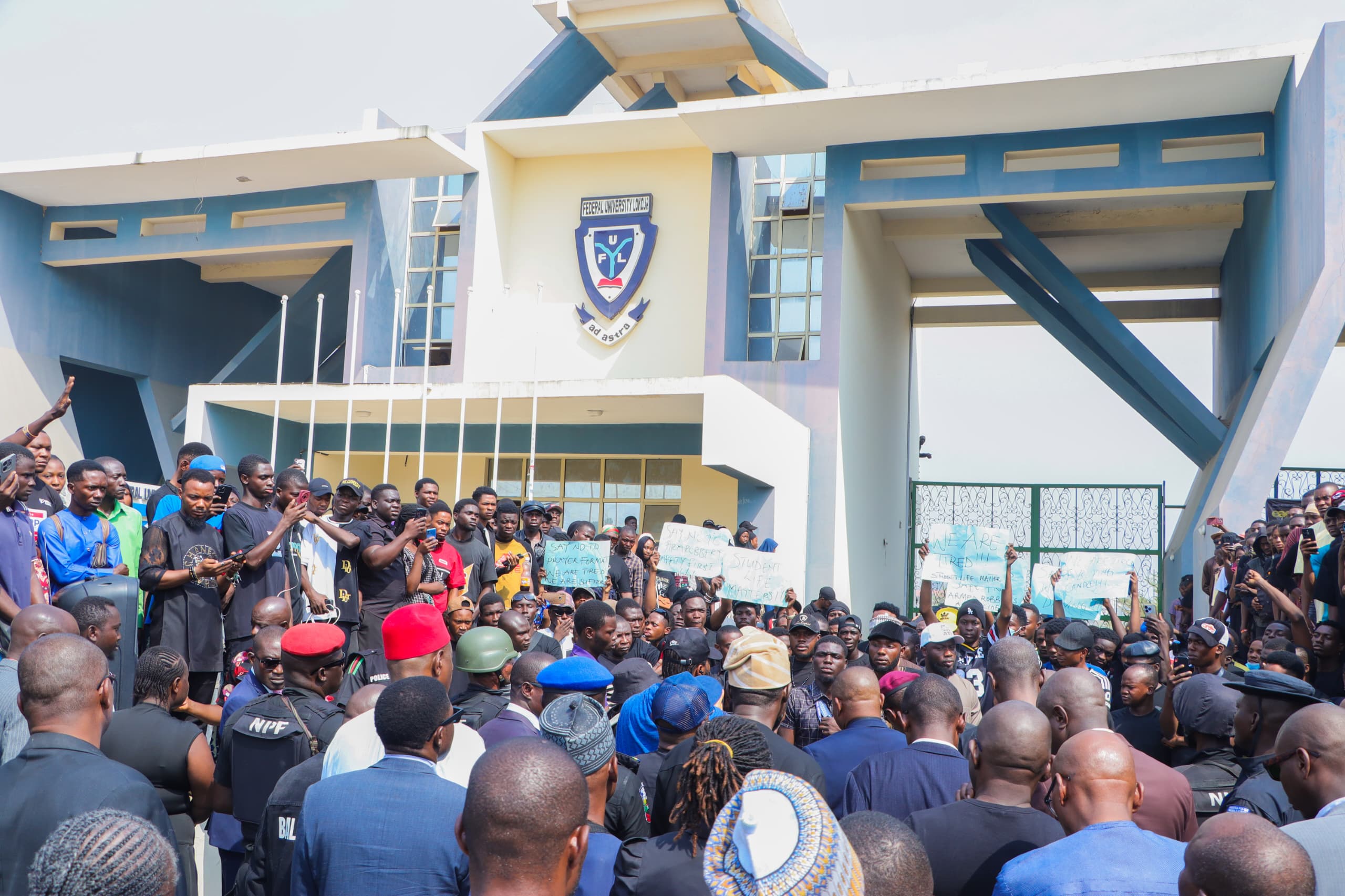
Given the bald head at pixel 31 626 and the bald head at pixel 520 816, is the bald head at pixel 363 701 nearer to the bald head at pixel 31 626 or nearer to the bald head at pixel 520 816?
the bald head at pixel 31 626

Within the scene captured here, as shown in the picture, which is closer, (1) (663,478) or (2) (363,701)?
(2) (363,701)

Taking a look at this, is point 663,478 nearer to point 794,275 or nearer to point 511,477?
point 511,477

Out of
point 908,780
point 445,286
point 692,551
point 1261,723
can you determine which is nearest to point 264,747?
point 908,780

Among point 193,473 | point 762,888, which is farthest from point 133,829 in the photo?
point 193,473

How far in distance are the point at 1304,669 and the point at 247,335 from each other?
2422 centimetres

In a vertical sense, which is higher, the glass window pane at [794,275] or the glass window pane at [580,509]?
the glass window pane at [794,275]

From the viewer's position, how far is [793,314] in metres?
19.1

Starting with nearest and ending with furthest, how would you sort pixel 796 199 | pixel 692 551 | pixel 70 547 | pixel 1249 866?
pixel 1249 866 < pixel 70 547 < pixel 692 551 < pixel 796 199

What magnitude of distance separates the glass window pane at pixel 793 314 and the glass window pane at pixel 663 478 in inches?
118

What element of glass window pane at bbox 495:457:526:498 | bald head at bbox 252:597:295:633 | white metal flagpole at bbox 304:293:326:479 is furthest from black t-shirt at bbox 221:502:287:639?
glass window pane at bbox 495:457:526:498

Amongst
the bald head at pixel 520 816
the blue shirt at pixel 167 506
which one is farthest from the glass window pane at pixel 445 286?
the bald head at pixel 520 816

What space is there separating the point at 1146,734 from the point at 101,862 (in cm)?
509

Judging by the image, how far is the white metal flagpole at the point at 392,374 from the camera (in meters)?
15.9

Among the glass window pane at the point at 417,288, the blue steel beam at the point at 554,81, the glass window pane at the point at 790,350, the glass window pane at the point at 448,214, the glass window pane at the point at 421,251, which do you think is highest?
the blue steel beam at the point at 554,81
